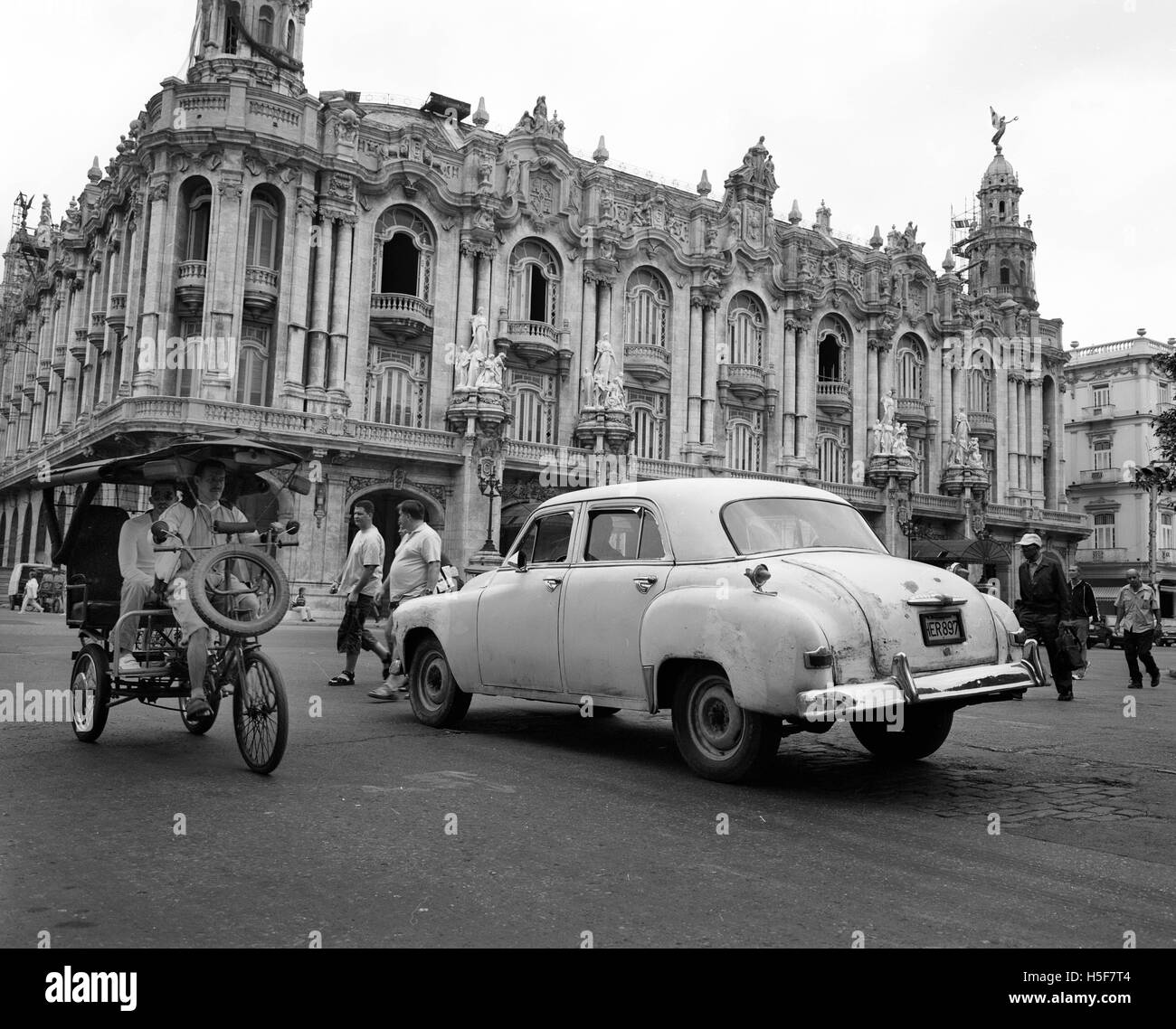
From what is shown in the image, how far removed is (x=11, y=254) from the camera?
197 feet

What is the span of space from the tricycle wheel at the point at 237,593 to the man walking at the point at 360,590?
3922mm

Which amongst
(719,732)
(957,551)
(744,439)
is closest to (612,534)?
(719,732)

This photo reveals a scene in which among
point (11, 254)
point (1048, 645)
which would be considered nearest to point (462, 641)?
point (1048, 645)

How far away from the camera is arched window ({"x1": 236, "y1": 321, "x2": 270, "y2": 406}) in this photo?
107ft

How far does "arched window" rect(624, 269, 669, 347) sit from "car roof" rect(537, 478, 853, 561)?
33.3m

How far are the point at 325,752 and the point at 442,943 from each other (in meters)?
3.89

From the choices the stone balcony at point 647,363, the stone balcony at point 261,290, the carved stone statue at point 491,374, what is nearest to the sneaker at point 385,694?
the carved stone statue at point 491,374

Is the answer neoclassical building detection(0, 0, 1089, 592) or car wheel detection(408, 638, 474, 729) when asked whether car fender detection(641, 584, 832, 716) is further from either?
neoclassical building detection(0, 0, 1089, 592)

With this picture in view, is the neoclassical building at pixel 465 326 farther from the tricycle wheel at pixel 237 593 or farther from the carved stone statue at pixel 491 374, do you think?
the tricycle wheel at pixel 237 593

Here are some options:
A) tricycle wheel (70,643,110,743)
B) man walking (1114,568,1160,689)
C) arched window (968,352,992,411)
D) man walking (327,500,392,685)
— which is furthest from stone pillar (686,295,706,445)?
tricycle wheel (70,643,110,743)

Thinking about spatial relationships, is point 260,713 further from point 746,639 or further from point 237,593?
point 746,639

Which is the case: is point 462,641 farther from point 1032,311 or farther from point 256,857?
point 1032,311

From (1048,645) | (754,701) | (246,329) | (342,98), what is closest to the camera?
(754,701)

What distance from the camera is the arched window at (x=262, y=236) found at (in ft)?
108
